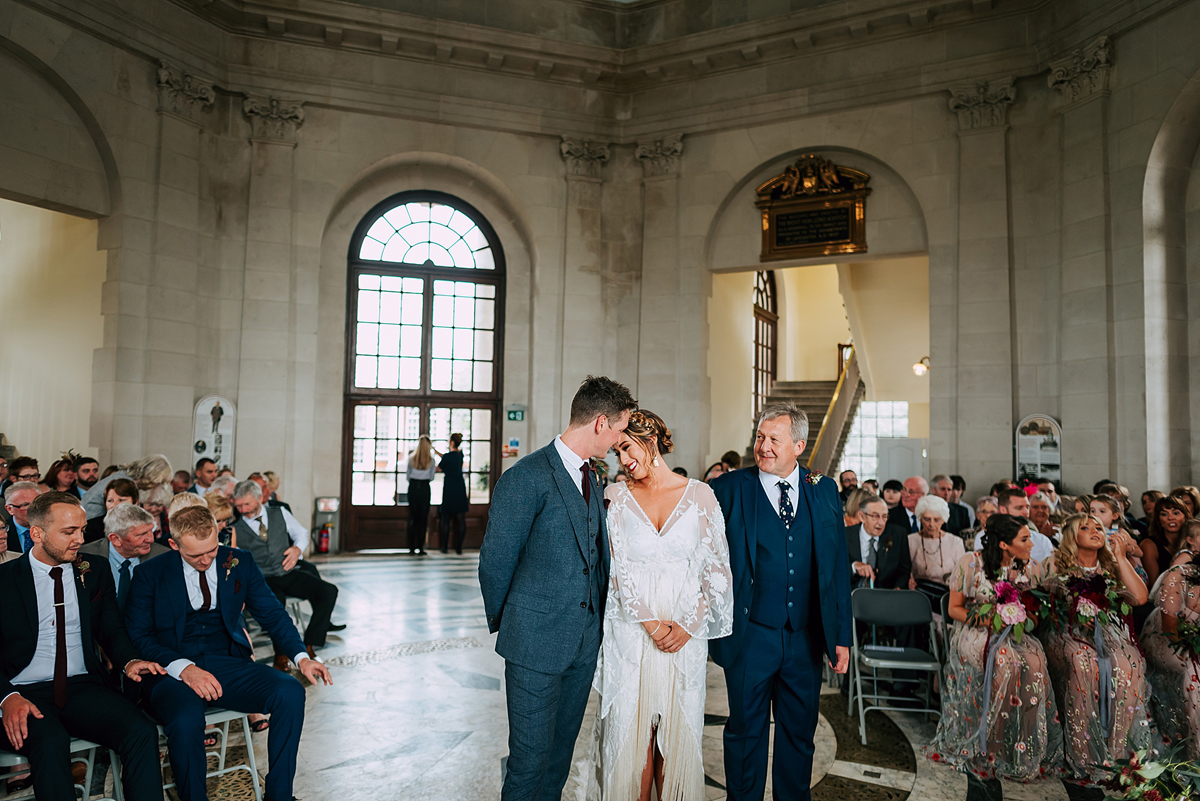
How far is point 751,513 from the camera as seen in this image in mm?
3752

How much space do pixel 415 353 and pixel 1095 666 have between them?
10.2m

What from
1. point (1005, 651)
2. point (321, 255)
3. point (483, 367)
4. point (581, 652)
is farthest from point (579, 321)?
point (581, 652)

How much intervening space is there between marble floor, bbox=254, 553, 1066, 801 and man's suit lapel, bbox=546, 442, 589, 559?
1408mm

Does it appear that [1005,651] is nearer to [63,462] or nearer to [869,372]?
[63,462]

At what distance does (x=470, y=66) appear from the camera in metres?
12.2

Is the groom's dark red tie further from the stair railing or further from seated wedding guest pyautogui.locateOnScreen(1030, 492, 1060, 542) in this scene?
the stair railing

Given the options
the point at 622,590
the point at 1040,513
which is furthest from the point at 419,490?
the point at 622,590

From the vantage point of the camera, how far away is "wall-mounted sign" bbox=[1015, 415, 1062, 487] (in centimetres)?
A: 986

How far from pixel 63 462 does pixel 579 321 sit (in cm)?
710

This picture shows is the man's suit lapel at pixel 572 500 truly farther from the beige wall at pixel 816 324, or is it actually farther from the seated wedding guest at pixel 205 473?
the beige wall at pixel 816 324

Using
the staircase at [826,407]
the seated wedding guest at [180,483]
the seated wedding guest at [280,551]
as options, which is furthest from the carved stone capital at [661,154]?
the seated wedding guest at [280,551]

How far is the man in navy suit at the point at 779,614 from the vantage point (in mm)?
3631

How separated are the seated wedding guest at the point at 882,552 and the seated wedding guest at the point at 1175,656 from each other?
5.22 feet

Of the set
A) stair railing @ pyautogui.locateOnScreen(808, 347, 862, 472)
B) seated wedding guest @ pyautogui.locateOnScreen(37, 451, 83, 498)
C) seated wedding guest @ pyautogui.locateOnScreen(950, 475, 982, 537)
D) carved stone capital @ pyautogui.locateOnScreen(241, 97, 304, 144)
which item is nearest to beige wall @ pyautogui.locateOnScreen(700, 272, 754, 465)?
stair railing @ pyautogui.locateOnScreen(808, 347, 862, 472)
